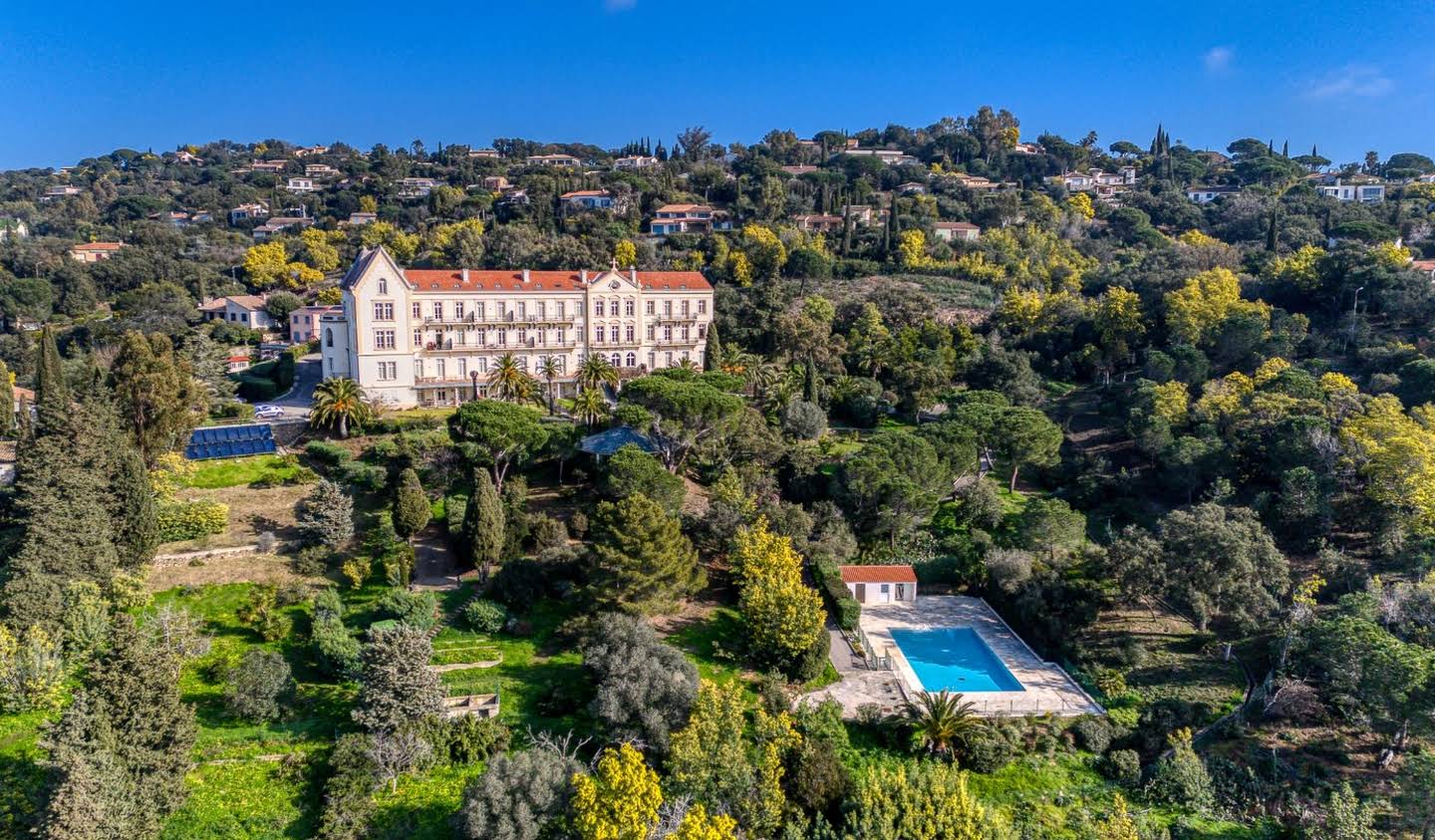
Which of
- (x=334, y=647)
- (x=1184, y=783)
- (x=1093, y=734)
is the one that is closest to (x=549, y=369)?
(x=334, y=647)

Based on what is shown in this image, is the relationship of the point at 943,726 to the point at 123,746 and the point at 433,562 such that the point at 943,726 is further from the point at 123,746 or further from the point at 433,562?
the point at 123,746

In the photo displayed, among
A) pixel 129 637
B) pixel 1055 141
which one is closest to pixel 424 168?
pixel 1055 141

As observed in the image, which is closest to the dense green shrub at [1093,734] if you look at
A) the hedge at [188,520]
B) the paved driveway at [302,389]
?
the hedge at [188,520]

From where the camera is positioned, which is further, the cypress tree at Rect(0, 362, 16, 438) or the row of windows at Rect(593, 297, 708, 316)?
the row of windows at Rect(593, 297, 708, 316)

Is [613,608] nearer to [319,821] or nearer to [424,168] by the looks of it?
[319,821]

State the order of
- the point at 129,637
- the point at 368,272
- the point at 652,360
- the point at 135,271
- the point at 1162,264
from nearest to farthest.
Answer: the point at 129,637 → the point at 368,272 → the point at 652,360 → the point at 1162,264 → the point at 135,271

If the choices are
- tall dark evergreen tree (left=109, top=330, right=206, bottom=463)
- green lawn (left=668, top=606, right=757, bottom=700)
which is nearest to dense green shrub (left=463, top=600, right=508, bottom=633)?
green lawn (left=668, top=606, right=757, bottom=700)

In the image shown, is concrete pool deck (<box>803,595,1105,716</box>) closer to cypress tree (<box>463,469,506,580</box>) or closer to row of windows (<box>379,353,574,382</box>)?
cypress tree (<box>463,469,506,580</box>)
